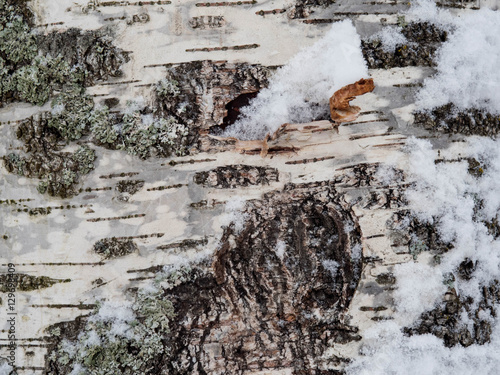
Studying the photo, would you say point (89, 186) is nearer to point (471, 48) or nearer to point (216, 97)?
point (216, 97)

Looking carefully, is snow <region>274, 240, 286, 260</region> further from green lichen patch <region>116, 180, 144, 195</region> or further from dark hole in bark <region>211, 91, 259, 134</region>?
green lichen patch <region>116, 180, 144, 195</region>

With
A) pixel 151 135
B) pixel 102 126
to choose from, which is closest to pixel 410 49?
pixel 151 135

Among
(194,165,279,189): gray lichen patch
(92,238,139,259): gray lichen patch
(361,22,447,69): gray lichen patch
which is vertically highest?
(361,22,447,69): gray lichen patch

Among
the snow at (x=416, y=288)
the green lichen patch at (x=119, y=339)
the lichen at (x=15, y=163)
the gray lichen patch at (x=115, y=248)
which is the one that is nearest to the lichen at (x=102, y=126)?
the lichen at (x=15, y=163)

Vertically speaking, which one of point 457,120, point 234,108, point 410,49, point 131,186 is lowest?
point 131,186

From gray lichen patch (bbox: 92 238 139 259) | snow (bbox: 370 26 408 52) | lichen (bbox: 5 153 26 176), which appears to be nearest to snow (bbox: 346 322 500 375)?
gray lichen patch (bbox: 92 238 139 259)

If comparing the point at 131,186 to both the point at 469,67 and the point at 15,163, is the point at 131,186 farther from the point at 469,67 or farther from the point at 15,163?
the point at 469,67
